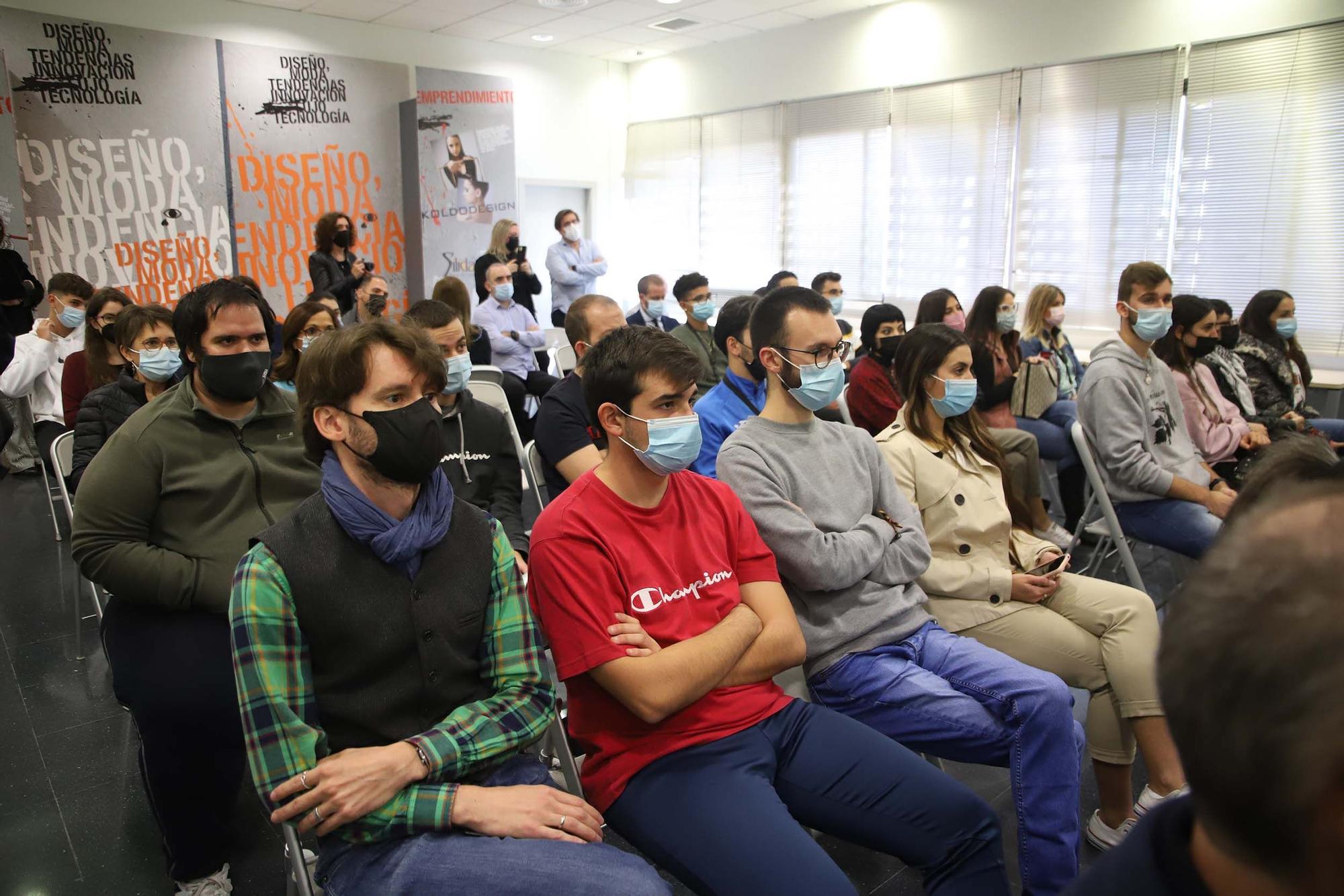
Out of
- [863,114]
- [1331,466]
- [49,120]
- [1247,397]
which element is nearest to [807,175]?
[863,114]

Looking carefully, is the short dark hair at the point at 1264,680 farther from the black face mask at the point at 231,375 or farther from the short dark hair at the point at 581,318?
the short dark hair at the point at 581,318

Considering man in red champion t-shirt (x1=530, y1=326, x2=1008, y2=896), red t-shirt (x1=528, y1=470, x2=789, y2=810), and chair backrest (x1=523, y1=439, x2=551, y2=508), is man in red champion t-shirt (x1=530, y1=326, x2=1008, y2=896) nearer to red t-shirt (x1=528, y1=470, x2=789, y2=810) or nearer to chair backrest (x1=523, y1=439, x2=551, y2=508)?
red t-shirt (x1=528, y1=470, x2=789, y2=810)

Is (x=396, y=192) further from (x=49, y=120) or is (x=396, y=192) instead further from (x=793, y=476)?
(x=793, y=476)

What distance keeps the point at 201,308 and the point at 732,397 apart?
1589 mm

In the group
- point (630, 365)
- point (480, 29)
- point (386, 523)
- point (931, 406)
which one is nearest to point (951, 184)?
point (480, 29)

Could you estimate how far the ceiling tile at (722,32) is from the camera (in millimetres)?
8734

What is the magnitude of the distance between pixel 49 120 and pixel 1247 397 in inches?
320

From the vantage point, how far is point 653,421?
5.94ft

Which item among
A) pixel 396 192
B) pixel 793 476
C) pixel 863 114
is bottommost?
pixel 793 476

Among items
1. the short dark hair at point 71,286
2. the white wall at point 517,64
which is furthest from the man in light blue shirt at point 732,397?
the white wall at point 517,64

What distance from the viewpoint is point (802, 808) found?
168 cm

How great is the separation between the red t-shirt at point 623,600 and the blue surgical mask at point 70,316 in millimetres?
4953

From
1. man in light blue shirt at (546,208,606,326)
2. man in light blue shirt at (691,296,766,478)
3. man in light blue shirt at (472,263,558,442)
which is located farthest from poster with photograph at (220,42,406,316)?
man in light blue shirt at (691,296,766,478)

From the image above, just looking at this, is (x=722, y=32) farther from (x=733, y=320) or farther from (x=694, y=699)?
(x=694, y=699)
